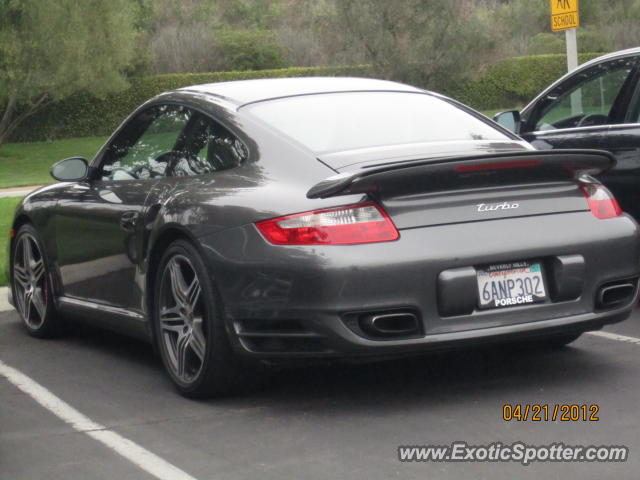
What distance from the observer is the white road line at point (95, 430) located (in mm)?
4535

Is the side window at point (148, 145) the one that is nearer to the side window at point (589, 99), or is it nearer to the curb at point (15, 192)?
the side window at point (589, 99)

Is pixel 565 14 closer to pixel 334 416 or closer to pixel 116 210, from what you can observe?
pixel 116 210

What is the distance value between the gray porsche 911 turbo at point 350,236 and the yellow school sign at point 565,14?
22.6 feet

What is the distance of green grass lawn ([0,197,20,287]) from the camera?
32.6ft

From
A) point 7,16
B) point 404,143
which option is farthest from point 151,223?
point 7,16

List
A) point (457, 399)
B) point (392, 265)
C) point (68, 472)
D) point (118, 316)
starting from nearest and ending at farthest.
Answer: point (68, 472)
point (392, 265)
point (457, 399)
point (118, 316)

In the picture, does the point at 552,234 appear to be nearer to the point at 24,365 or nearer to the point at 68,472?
the point at 68,472

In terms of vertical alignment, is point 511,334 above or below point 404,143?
below

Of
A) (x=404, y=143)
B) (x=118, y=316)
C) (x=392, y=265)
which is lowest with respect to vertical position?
(x=118, y=316)

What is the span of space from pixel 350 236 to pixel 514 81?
4891 cm

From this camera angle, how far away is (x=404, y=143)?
223 inches

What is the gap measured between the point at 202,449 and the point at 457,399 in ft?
4.00

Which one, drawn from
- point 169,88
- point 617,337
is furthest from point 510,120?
point 169,88

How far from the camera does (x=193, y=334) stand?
18.3 feet
